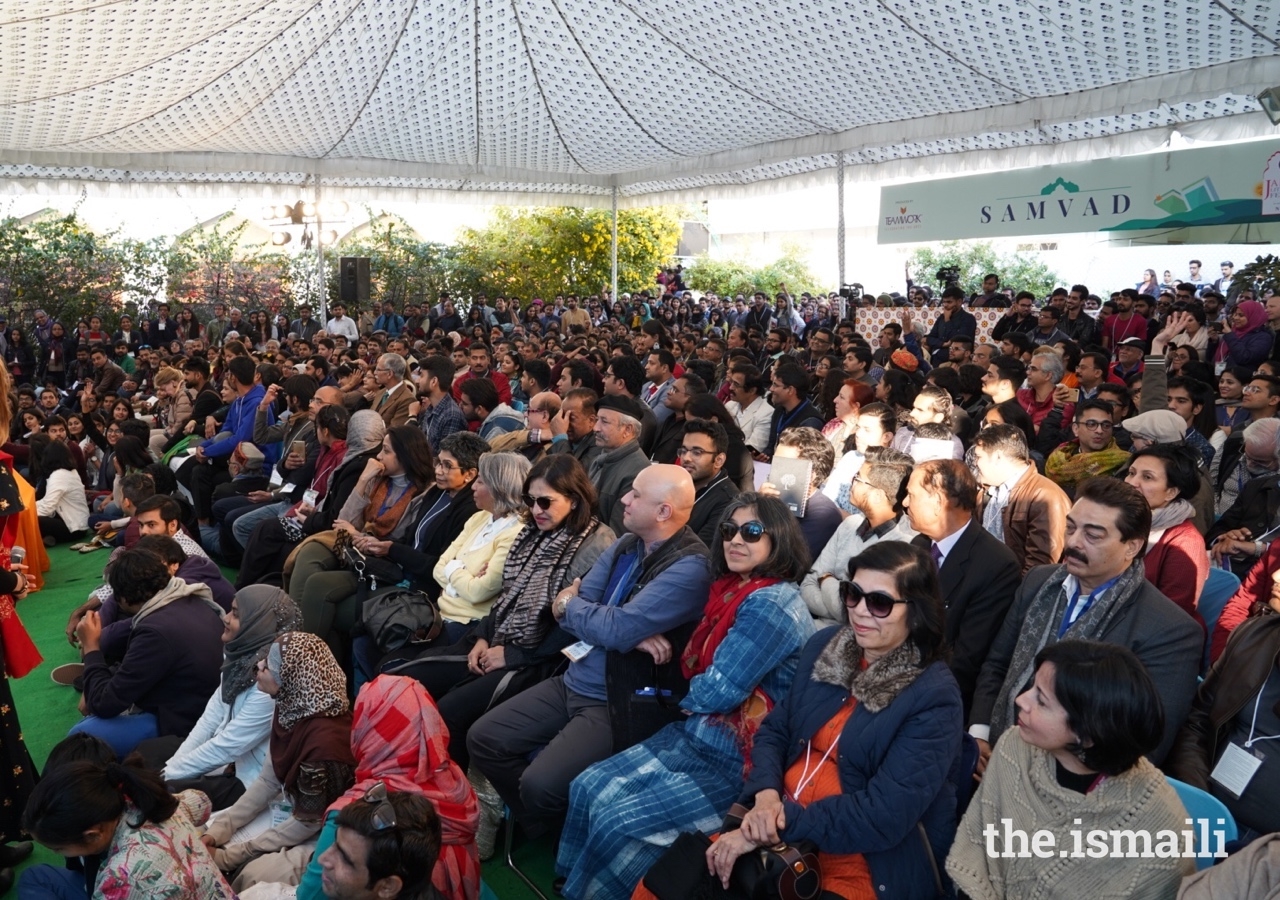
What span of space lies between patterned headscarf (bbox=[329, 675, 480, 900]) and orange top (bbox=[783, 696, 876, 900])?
3.00 feet

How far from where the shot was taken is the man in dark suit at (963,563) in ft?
10.2

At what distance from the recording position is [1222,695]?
2551 millimetres

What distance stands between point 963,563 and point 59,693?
4.26m

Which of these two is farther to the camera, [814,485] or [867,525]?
[814,485]

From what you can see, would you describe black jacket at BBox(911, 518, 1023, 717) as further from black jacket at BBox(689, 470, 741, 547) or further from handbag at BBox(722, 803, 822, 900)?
black jacket at BBox(689, 470, 741, 547)

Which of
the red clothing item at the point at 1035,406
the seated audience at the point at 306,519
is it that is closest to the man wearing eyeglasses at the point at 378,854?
the seated audience at the point at 306,519

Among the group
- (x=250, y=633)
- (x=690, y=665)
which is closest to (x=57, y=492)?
(x=250, y=633)

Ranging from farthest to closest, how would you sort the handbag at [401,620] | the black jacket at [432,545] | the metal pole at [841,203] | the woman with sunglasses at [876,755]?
the metal pole at [841,203] < the black jacket at [432,545] < the handbag at [401,620] < the woman with sunglasses at [876,755]

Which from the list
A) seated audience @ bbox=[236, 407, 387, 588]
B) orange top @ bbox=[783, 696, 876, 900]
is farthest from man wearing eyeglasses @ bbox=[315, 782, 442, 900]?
seated audience @ bbox=[236, 407, 387, 588]

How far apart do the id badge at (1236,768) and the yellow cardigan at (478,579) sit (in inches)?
94.5

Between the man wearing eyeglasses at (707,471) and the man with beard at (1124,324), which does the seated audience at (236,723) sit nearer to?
the man wearing eyeglasses at (707,471)

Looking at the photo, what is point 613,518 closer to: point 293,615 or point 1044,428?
point 293,615

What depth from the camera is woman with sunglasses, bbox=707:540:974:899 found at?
2357 millimetres

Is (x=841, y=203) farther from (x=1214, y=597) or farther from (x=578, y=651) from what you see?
(x=578, y=651)
